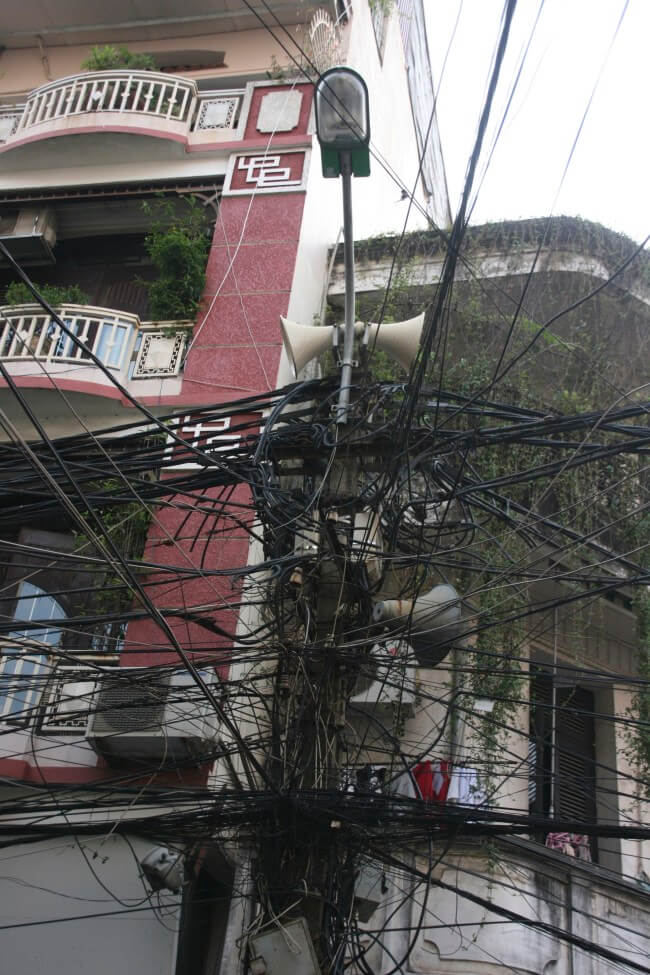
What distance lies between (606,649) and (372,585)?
12.6 ft

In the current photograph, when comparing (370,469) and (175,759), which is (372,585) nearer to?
(370,469)

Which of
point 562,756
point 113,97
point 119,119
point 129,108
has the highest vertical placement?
point 129,108

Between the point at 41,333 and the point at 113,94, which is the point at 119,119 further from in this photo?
the point at 41,333

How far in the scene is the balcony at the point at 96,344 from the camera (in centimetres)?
848

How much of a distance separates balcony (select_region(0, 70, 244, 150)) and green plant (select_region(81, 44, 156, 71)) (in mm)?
300

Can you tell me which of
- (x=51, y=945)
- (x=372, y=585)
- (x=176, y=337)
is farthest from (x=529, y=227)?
(x=51, y=945)

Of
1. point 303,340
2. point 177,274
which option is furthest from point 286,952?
point 177,274

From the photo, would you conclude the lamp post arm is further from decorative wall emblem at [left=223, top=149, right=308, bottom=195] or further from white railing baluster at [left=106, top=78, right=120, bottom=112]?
white railing baluster at [left=106, top=78, right=120, bottom=112]

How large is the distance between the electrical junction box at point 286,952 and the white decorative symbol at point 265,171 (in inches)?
291

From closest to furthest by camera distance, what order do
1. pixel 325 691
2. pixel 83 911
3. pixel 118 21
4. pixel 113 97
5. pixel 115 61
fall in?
pixel 325 691 → pixel 83 911 → pixel 113 97 → pixel 115 61 → pixel 118 21

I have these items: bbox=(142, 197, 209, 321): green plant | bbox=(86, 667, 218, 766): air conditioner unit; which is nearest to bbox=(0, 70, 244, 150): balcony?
bbox=(142, 197, 209, 321): green plant

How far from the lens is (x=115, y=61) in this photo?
10773 mm

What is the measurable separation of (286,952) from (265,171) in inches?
306

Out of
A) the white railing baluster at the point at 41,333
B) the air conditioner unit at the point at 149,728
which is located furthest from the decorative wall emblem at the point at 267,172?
the air conditioner unit at the point at 149,728
